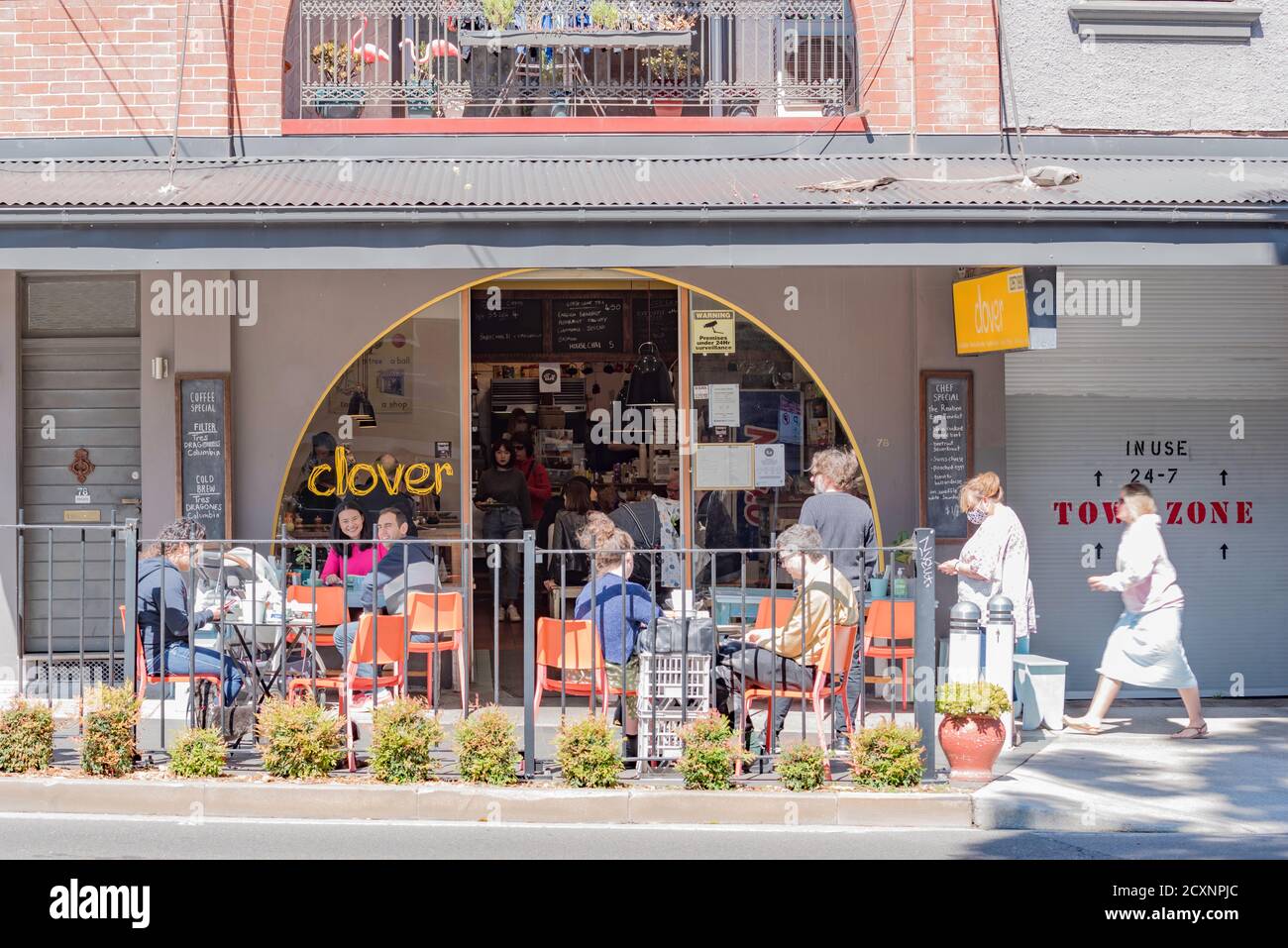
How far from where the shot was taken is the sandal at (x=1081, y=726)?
9.22 metres

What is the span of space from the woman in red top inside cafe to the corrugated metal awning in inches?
90.0

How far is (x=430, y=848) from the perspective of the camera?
6.57m

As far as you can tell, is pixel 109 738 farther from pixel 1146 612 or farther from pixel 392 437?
pixel 1146 612

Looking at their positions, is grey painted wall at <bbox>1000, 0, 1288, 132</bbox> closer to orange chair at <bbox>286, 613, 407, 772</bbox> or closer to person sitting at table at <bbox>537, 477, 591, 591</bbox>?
person sitting at table at <bbox>537, 477, 591, 591</bbox>

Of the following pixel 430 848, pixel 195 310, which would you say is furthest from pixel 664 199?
pixel 430 848

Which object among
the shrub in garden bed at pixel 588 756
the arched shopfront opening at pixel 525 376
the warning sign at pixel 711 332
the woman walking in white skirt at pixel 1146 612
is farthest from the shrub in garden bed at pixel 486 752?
→ the warning sign at pixel 711 332

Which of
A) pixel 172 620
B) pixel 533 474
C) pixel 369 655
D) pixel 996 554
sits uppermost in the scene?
pixel 533 474

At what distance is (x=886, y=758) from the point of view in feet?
24.0

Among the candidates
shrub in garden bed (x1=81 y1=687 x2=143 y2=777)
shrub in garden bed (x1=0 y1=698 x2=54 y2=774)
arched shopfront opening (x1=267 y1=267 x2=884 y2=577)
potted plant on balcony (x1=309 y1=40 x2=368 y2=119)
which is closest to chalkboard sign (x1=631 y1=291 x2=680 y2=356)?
arched shopfront opening (x1=267 y1=267 x2=884 y2=577)

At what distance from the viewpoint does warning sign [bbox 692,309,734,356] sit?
10914mm

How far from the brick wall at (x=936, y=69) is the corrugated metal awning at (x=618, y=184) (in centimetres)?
39

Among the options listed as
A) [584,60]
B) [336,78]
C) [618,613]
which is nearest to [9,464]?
[336,78]

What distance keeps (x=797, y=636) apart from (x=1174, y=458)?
15.3 feet

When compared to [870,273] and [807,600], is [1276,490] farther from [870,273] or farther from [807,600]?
[807,600]
